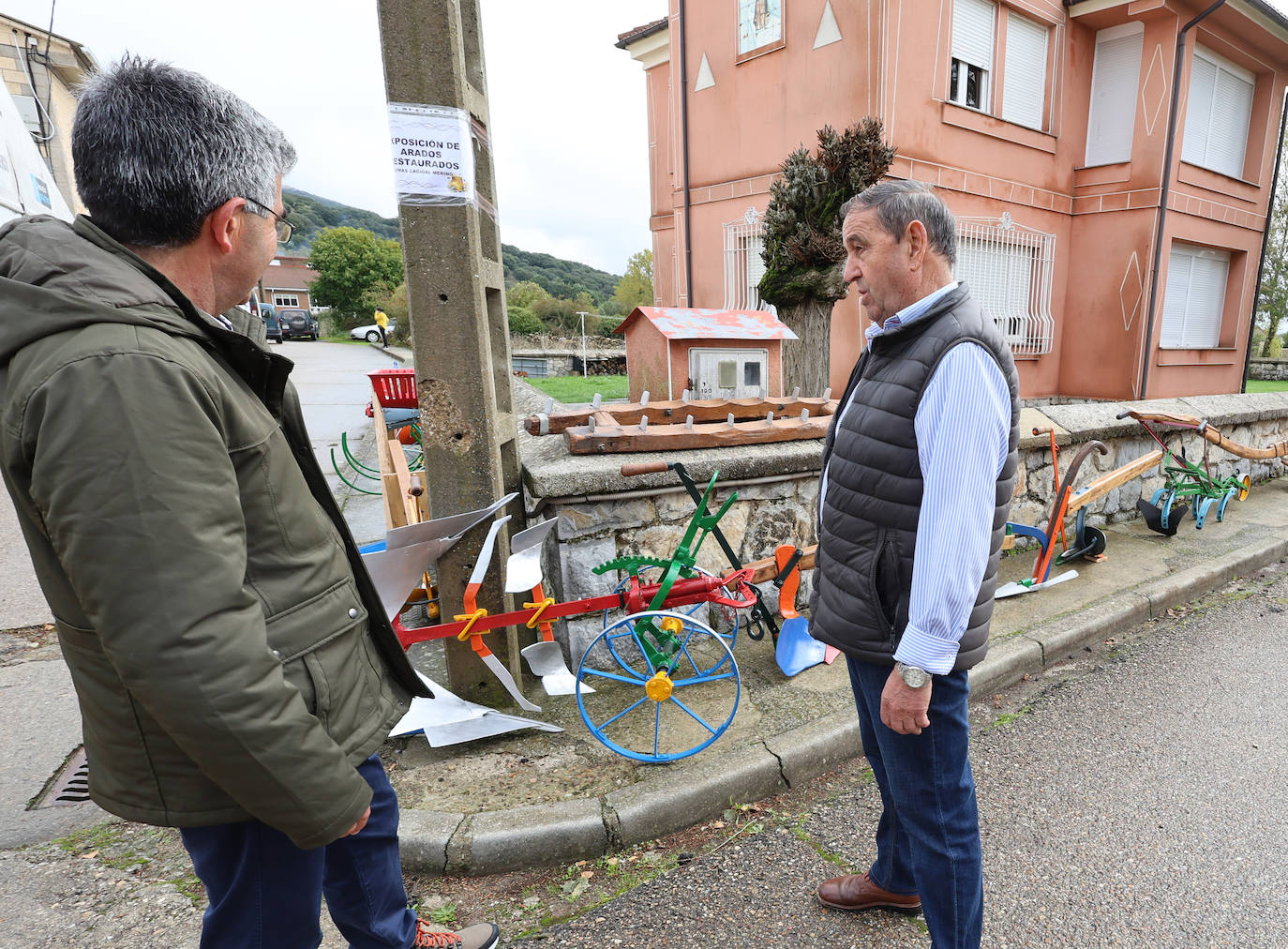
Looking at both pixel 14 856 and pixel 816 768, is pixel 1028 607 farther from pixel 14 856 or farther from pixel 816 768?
pixel 14 856

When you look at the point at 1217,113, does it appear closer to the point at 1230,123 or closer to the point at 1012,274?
the point at 1230,123

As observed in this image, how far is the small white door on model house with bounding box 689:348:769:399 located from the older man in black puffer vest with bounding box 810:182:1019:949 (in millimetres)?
2271

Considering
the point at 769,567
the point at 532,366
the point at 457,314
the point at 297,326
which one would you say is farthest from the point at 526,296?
the point at 457,314

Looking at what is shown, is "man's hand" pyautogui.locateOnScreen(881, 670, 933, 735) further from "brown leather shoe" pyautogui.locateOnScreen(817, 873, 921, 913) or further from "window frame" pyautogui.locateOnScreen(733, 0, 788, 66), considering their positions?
"window frame" pyautogui.locateOnScreen(733, 0, 788, 66)

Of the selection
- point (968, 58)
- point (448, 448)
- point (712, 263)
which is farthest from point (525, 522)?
point (968, 58)

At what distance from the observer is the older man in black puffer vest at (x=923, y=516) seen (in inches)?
58.9

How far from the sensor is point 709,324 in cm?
407

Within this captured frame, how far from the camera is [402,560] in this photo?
2.66 meters

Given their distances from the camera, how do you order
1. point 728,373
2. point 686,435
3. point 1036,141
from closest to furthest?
point 686,435, point 728,373, point 1036,141

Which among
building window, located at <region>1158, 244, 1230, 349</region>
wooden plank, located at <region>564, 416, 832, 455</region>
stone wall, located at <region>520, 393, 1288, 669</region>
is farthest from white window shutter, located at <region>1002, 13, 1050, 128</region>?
wooden plank, located at <region>564, 416, 832, 455</region>

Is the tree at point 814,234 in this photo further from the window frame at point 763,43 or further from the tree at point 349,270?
the tree at point 349,270

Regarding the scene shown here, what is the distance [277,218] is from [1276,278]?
1305 inches

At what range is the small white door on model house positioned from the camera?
4.06 metres

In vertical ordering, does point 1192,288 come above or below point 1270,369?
above
